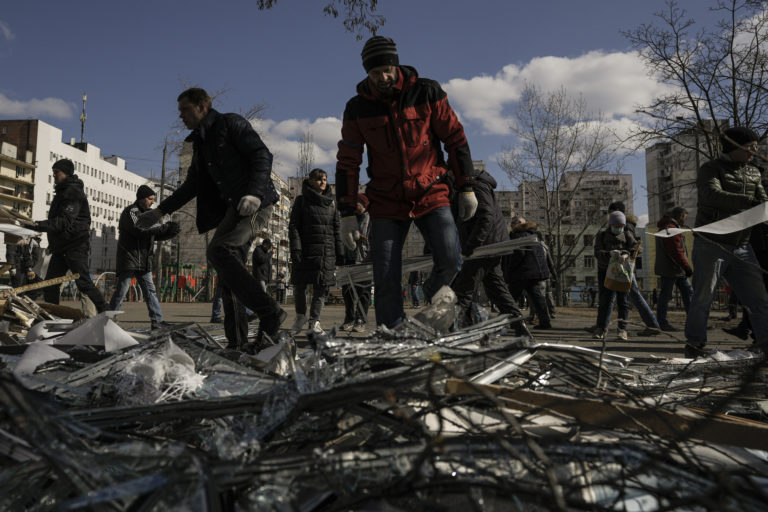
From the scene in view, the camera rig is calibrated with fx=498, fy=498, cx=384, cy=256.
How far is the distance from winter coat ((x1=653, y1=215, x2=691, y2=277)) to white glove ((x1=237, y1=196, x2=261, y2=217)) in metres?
6.53

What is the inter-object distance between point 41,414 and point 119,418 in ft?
0.70

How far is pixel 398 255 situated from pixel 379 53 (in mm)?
1409

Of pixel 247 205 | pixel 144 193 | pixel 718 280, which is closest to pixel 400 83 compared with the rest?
pixel 247 205

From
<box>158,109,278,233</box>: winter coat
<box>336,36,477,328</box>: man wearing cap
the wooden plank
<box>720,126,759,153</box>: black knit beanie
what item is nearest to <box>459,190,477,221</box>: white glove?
<box>336,36,477,328</box>: man wearing cap

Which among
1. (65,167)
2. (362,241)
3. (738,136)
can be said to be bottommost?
(362,241)

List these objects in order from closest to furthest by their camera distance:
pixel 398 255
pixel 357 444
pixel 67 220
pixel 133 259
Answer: pixel 357 444 → pixel 398 255 → pixel 67 220 → pixel 133 259

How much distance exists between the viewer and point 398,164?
3.51 metres

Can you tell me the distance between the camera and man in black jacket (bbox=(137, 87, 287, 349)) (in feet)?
12.5

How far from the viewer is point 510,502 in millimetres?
1114

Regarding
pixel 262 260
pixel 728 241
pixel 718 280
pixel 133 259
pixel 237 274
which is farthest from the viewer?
pixel 262 260

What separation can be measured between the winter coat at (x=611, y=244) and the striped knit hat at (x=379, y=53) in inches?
193

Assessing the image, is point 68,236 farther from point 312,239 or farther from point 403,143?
point 403,143

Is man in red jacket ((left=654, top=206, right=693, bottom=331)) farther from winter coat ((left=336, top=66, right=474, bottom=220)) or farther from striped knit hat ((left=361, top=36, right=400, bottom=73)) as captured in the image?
striped knit hat ((left=361, top=36, right=400, bottom=73))

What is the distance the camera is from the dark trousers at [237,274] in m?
3.78
